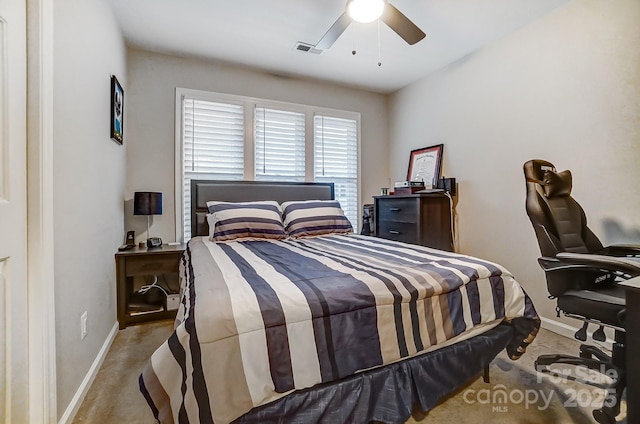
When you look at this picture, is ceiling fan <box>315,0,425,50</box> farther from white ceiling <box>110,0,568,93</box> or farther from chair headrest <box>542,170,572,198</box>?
chair headrest <box>542,170,572,198</box>

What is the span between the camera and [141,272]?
8.60 ft

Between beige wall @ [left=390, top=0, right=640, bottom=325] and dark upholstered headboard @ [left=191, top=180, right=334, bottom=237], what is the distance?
5.14 ft

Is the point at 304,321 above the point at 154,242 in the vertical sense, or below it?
below

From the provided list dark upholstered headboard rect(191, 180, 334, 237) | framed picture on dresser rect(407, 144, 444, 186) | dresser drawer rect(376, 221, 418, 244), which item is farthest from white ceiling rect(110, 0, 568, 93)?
dresser drawer rect(376, 221, 418, 244)

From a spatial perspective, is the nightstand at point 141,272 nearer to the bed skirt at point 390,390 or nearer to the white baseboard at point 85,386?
the white baseboard at point 85,386

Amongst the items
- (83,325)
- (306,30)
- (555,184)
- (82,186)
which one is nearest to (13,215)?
(82,186)

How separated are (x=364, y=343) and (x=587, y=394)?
146 centimetres

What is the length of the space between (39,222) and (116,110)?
152 centimetres

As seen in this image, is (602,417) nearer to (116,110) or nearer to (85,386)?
(85,386)

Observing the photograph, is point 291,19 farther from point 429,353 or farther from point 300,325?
point 429,353

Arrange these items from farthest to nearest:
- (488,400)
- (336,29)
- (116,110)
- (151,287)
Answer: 1. (151,287)
2. (116,110)
3. (336,29)
4. (488,400)

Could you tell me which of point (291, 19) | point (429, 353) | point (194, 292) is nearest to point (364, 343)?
point (429, 353)

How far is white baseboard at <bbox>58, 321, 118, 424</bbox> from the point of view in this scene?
57.1 inches

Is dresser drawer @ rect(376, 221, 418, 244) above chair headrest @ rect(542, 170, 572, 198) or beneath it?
beneath
